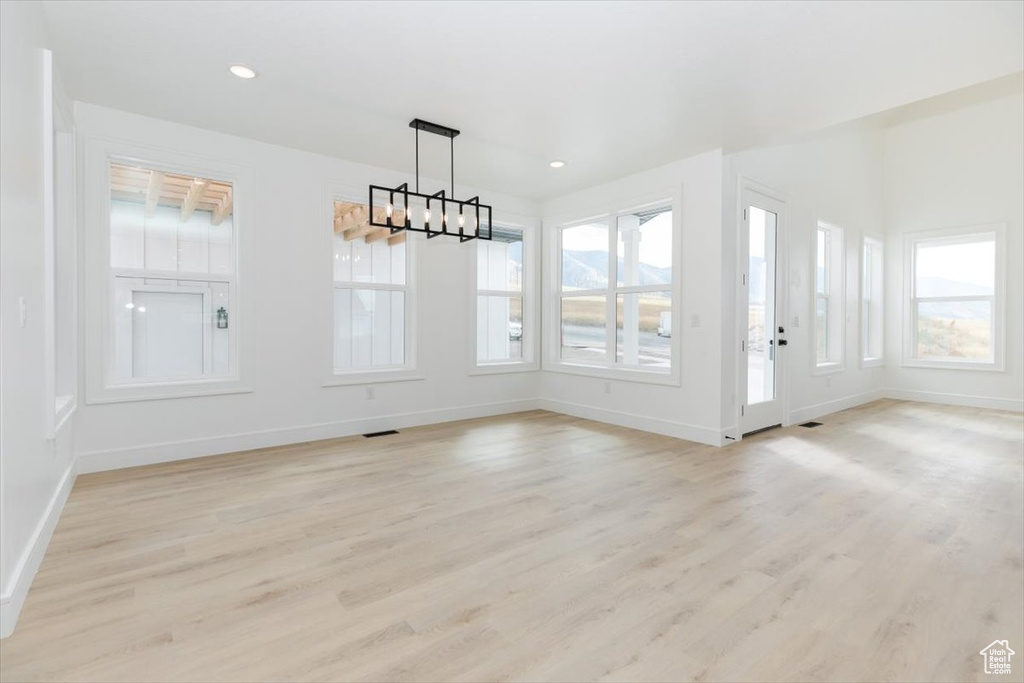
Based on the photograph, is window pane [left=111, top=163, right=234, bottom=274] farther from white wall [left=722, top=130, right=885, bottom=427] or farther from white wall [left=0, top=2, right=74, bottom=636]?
white wall [left=722, top=130, right=885, bottom=427]

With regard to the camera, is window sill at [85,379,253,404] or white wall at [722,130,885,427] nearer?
window sill at [85,379,253,404]

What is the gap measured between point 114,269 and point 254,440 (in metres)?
1.72

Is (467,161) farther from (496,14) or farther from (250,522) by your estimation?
(250,522)

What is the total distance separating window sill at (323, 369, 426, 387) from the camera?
4.77 m

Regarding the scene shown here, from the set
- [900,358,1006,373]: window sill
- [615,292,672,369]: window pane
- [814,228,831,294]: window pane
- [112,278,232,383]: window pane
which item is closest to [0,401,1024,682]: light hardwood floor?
[112,278,232,383]: window pane

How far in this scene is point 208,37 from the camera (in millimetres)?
2738

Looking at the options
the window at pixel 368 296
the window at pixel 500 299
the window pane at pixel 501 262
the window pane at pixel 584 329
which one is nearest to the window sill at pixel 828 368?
the window pane at pixel 584 329

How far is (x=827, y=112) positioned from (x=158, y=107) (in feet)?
16.2

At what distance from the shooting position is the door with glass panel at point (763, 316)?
4930 millimetres

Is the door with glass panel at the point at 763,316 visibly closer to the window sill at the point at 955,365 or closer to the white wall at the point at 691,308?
the white wall at the point at 691,308

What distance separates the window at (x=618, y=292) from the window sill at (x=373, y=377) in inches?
78.8

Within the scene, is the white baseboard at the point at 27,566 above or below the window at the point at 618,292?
below

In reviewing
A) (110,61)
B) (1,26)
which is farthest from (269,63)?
(1,26)

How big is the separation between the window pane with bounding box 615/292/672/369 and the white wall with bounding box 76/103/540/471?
1.83 m
